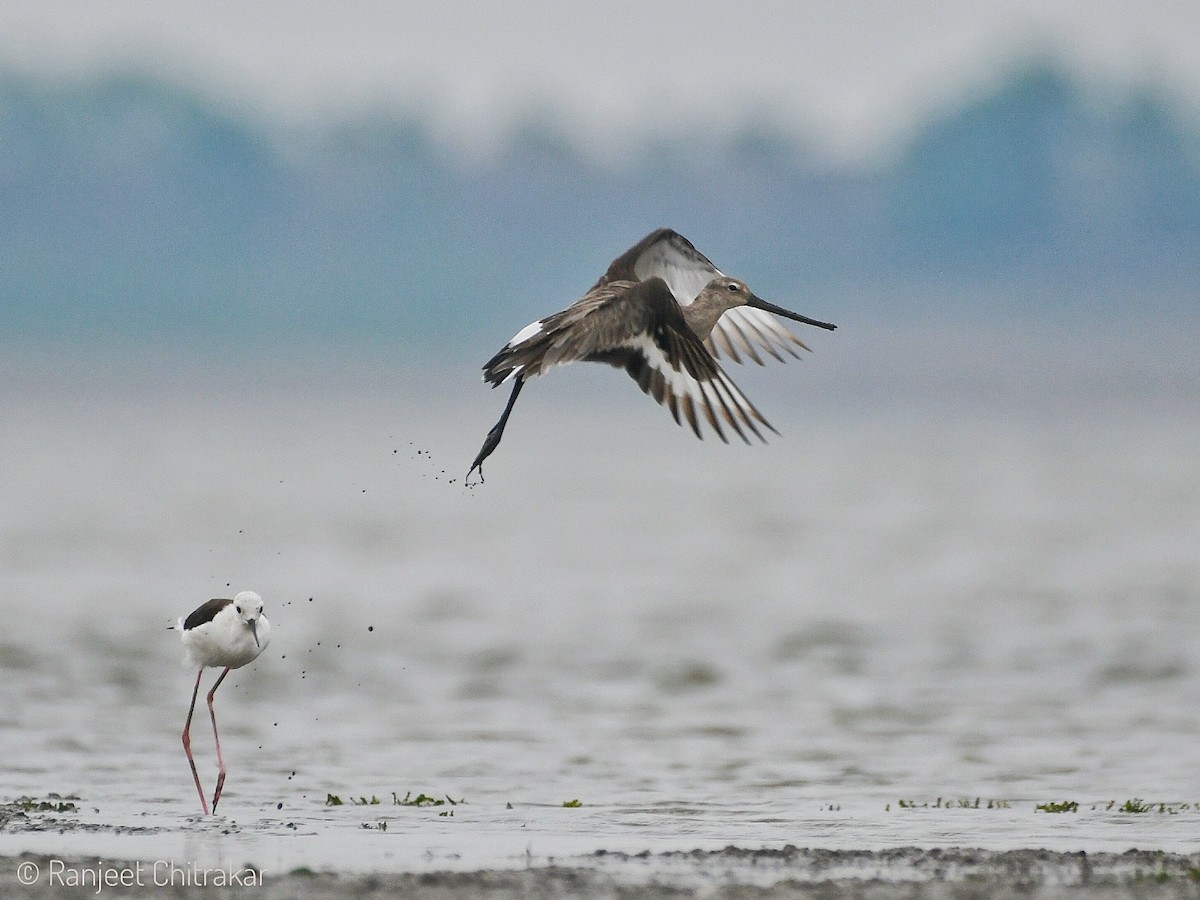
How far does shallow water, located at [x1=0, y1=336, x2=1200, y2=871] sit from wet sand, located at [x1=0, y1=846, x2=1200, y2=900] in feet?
1.82

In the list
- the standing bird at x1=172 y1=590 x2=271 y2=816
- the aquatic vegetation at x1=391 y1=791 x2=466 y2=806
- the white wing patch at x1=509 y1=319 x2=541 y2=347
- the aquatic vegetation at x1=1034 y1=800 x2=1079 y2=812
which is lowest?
the aquatic vegetation at x1=1034 y1=800 x2=1079 y2=812

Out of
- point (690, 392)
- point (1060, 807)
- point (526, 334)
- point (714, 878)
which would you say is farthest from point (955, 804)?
point (526, 334)

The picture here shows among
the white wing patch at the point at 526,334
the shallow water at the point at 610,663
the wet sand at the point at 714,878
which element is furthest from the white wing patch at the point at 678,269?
the wet sand at the point at 714,878

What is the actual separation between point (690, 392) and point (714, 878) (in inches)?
125

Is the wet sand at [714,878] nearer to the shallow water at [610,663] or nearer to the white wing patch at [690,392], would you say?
the shallow water at [610,663]

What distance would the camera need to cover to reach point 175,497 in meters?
44.2

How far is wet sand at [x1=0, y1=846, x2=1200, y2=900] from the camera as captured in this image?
9.02 m

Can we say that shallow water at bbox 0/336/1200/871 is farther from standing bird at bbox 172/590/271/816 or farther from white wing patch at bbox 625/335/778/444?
white wing patch at bbox 625/335/778/444

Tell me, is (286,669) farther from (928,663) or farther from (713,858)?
(713,858)

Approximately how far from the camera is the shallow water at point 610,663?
11.8m

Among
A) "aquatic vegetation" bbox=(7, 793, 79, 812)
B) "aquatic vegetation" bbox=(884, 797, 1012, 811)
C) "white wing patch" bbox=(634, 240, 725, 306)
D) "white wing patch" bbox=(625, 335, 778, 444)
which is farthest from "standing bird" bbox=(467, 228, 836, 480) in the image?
"aquatic vegetation" bbox=(7, 793, 79, 812)

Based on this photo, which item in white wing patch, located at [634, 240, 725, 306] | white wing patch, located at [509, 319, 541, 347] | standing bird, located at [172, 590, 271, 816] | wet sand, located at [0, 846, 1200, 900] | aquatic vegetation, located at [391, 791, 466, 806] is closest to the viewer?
wet sand, located at [0, 846, 1200, 900]

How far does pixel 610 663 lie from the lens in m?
20.0

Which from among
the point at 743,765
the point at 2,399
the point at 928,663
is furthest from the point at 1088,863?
the point at 2,399
